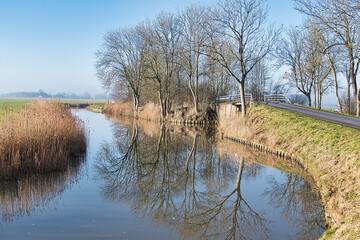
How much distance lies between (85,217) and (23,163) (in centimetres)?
426

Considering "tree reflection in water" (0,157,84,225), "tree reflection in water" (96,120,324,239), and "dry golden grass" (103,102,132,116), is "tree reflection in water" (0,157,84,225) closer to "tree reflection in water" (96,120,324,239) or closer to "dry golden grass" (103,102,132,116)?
"tree reflection in water" (96,120,324,239)

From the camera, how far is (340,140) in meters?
11.3

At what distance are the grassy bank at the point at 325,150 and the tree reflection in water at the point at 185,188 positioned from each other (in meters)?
1.49

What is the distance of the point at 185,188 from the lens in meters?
9.77

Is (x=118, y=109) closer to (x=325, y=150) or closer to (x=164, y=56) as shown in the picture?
(x=164, y=56)

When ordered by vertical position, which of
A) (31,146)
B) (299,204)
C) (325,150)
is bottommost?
(299,204)

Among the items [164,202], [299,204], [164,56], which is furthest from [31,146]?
[164,56]

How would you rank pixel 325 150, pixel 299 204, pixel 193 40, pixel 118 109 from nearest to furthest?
pixel 299 204 → pixel 325 150 → pixel 193 40 → pixel 118 109

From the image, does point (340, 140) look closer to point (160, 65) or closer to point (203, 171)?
point (203, 171)

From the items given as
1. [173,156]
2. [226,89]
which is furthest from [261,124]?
[226,89]

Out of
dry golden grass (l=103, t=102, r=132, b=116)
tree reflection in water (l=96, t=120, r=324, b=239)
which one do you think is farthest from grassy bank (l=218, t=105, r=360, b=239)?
dry golden grass (l=103, t=102, r=132, b=116)

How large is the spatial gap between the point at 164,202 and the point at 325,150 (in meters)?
6.90

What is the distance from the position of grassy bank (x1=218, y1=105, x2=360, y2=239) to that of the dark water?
562 mm

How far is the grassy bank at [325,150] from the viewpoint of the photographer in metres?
6.36
